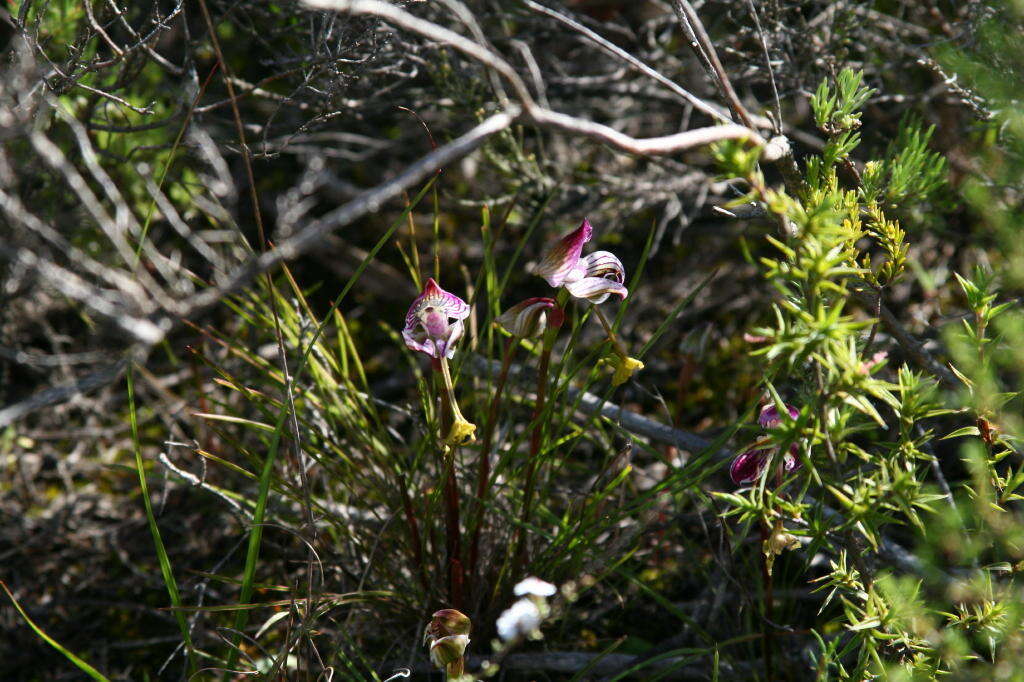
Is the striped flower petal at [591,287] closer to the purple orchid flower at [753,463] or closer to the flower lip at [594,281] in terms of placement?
the flower lip at [594,281]

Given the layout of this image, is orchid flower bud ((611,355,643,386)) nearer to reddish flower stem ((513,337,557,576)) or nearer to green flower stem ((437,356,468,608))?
reddish flower stem ((513,337,557,576))

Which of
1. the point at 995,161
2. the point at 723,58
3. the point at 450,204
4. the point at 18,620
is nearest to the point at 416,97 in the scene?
the point at 450,204

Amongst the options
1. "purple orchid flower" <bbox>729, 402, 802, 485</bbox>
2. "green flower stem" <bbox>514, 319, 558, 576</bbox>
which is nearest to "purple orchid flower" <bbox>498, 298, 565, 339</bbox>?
"green flower stem" <bbox>514, 319, 558, 576</bbox>

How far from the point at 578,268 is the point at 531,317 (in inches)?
3.9

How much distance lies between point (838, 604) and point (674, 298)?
952 millimetres

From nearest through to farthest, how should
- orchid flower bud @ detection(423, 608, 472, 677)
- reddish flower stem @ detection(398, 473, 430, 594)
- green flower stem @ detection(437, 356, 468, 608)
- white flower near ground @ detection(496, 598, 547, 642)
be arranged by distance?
white flower near ground @ detection(496, 598, 547, 642) → orchid flower bud @ detection(423, 608, 472, 677) → green flower stem @ detection(437, 356, 468, 608) → reddish flower stem @ detection(398, 473, 430, 594)

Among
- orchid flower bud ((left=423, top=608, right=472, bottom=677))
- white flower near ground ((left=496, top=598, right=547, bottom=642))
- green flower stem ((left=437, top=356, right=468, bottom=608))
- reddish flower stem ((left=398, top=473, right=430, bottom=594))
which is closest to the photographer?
white flower near ground ((left=496, top=598, right=547, bottom=642))

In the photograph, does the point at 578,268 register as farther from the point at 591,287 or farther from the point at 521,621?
the point at 521,621

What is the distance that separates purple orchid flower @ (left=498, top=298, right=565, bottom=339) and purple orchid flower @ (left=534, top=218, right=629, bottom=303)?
0.04m

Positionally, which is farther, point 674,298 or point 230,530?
point 674,298

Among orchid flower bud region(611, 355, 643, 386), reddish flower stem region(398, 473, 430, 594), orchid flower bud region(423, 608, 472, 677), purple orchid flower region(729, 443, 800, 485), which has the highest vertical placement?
orchid flower bud region(611, 355, 643, 386)

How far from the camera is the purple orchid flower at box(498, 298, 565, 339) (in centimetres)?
117

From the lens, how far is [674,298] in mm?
2223

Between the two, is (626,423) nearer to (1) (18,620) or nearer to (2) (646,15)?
(1) (18,620)
